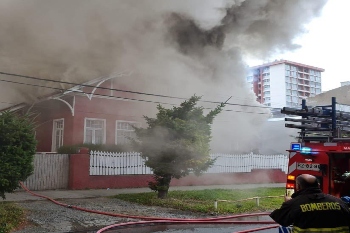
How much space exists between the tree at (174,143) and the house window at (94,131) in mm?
5886

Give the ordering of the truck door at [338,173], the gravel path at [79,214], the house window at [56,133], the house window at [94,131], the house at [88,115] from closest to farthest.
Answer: the truck door at [338,173], the gravel path at [79,214], the house at [88,115], the house window at [94,131], the house window at [56,133]

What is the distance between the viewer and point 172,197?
11.3 m

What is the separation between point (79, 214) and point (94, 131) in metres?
7.93

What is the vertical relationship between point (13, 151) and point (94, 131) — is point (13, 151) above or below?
below

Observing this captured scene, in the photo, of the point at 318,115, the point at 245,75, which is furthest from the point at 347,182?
the point at 245,75

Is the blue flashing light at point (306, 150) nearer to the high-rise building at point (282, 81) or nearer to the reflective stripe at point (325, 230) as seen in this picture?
the reflective stripe at point (325, 230)

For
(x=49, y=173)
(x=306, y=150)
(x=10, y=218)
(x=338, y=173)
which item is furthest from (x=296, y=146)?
(x=49, y=173)

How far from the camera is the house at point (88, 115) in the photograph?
15305mm

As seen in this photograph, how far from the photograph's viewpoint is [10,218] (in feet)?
23.9

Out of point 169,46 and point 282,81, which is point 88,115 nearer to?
point 169,46

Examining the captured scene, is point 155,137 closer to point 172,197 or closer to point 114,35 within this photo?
point 172,197

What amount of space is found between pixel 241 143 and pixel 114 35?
34.3ft

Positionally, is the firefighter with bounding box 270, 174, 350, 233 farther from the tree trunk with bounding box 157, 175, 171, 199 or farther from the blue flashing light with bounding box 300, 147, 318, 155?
the tree trunk with bounding box 157, 175, 171, 199

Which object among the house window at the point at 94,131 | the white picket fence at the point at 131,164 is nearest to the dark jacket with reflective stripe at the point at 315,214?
the white picket fence at the point at 131,164
